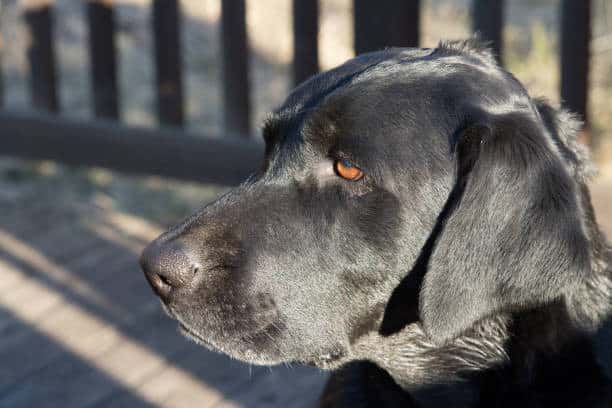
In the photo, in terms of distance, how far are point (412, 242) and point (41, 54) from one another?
11.6 feet

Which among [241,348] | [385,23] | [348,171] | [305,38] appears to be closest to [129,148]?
[305,38]

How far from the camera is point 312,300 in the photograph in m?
2.56

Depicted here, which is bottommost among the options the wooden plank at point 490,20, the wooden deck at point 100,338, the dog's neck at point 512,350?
the wooden deck at point 100,338

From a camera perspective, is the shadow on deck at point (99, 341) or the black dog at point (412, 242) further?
the shadow on deck at point (99, 341)

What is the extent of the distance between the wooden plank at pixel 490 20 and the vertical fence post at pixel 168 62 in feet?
5.02

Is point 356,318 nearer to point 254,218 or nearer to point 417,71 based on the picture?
point 254,218

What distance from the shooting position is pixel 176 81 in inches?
202

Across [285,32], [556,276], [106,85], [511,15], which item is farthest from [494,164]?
[511,15]

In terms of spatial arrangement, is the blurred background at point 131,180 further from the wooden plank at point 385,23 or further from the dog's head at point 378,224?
the dog's head at point 378,224

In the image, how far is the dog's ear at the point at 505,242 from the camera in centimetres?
233

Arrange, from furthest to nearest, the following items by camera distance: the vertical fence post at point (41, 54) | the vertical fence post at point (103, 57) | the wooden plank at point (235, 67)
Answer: the vertical fence post at point (41, 54), the vertical fence post at point (103, 57), the wooden plank at point (235, 67)

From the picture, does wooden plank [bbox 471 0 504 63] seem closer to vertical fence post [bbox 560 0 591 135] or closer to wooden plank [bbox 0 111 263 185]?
vertical fence post [bbox 560 0 591 135]

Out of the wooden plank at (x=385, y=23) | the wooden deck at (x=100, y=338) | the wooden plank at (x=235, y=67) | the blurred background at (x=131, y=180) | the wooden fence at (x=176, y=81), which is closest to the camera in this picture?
the wooden deck at (x=100, y=338)

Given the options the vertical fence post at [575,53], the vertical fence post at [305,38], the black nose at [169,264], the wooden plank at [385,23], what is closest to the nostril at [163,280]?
the black nose at [169,264]
